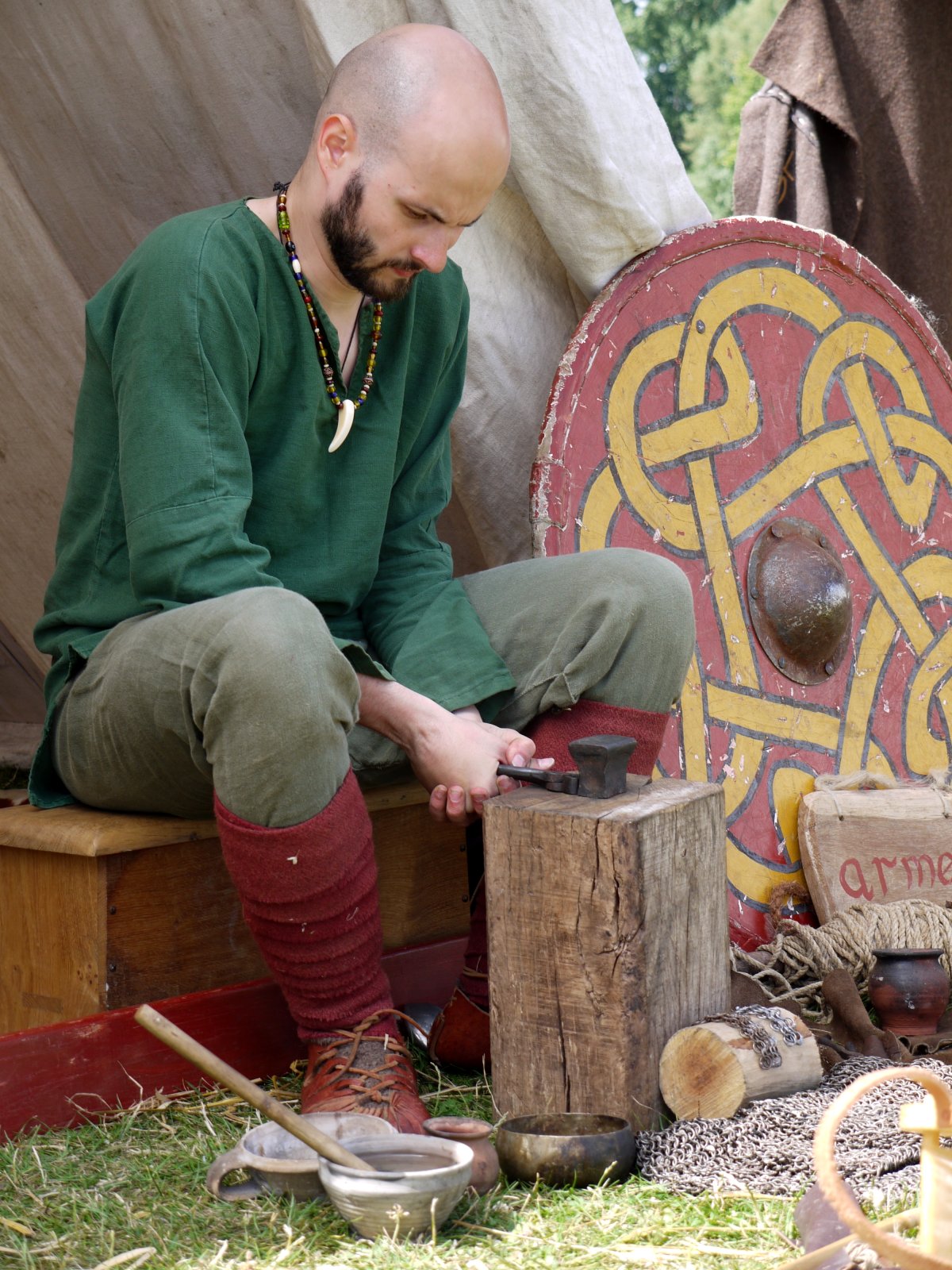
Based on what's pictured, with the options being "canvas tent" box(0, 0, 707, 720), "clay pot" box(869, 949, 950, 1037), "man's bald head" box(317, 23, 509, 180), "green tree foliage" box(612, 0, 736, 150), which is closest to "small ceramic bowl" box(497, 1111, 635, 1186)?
"clay pot" box(869, 949, 950, 1037)

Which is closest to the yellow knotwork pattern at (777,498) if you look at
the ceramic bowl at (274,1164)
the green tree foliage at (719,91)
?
the ceramic bowl at (274,1164)

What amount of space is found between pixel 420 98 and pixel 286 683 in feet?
2.59

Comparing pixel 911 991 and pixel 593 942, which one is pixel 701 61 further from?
pixel 593 942

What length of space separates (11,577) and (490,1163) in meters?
1.95

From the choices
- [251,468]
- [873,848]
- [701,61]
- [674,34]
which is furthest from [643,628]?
[674,34]

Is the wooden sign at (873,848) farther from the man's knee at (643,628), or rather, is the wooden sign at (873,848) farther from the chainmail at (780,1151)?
the chainmail at (780,1151)

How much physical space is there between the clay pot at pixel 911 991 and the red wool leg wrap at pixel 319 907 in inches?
28.4

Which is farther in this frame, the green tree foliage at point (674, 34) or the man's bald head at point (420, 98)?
the green tree foliage at point (674, 34)

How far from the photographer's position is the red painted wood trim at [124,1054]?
173 cm

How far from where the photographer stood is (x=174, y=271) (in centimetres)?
184

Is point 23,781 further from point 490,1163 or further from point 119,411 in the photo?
point 490,1163

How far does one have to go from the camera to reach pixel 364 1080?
5.49 feet

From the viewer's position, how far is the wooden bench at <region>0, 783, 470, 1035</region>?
1878mm

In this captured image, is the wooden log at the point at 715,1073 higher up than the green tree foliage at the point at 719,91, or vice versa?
the green tree foliage at the point at 719,91
